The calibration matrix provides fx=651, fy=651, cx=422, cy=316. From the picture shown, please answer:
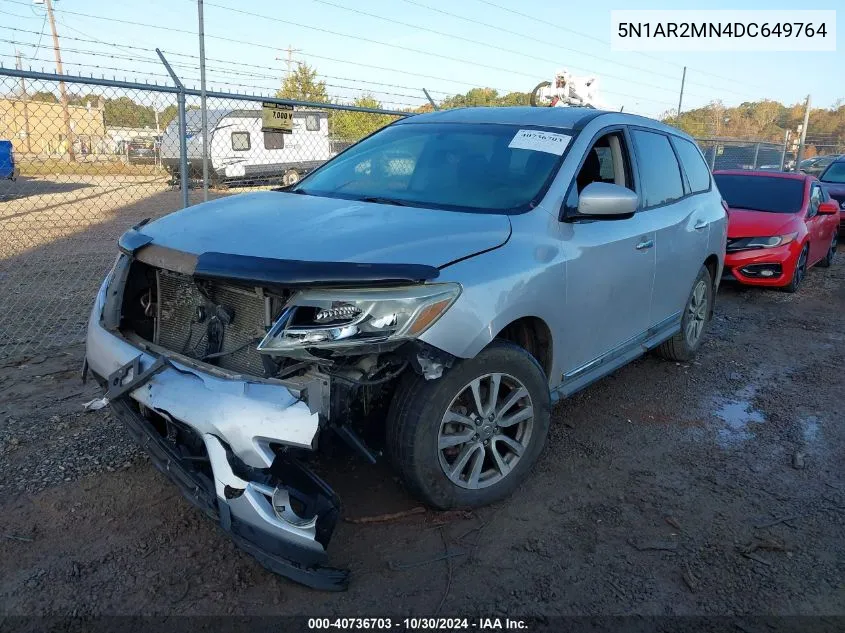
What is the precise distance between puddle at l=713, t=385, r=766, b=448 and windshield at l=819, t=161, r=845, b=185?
35.3 ft

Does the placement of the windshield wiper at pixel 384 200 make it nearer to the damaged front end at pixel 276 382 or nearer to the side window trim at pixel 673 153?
the damaged front end at pixel 276 382

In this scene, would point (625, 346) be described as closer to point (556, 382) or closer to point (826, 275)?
point (556, 382)

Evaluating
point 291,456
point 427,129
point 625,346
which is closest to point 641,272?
point 625,346

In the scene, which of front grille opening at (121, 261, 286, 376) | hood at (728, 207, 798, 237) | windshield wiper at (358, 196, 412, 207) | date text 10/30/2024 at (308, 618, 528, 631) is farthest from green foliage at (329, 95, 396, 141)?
date text 10/30/2024 at (308, 618, 528, 631)

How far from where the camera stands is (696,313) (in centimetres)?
532

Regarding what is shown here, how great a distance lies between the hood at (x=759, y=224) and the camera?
8070 mm

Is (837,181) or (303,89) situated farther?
(303,89)

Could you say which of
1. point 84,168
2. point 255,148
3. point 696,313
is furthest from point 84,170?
point 255,148

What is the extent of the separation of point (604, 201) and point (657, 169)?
4.74 feet

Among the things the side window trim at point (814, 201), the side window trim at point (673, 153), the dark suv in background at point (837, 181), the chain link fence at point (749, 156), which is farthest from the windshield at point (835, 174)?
the side window trim at point (673, 153)

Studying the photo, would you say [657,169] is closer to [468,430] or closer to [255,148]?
[468,430]

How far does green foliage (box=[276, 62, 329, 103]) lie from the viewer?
28.2ft

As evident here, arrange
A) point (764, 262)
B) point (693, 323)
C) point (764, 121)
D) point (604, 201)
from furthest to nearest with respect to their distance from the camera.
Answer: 1. point (764, 121)
2. point (764, 262)
3. point (693, 323)
4. point (604, 201)

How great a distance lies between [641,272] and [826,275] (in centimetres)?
766
